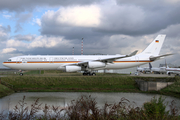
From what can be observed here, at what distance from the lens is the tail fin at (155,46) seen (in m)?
35.3

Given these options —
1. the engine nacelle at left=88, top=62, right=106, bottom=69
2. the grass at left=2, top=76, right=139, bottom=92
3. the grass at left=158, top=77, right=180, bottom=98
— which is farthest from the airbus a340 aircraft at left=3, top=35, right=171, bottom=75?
the grass at left=158, top=77, right=180, bottom=98

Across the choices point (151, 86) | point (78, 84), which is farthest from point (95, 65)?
point (151, 86)

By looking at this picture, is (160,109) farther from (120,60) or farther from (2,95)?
(120,60)

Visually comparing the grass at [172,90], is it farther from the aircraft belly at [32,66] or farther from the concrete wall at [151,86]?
the aircraft belly at [32,66]

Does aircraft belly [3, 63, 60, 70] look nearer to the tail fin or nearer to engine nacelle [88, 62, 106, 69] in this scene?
engine nacelle [88, 62, 106, 69]

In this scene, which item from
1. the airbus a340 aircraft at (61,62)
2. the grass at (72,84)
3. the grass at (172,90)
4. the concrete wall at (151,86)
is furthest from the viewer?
the airbus a340 aircraft at (61,62)

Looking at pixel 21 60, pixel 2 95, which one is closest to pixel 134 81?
pixel 2 95

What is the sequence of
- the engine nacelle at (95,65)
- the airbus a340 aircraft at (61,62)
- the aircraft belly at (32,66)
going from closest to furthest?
1. the engine nacelle at (95,65)
2. the airbus a340 aircraft at (61,62)
3. the aircraft belly at (32,66)

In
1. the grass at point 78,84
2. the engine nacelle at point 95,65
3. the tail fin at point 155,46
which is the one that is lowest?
the grass at point 78,84

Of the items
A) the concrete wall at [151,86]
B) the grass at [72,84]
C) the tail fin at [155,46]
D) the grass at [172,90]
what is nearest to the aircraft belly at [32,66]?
the grass at [72,84]

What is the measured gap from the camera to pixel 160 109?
317 inches

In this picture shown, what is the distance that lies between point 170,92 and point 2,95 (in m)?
19.6

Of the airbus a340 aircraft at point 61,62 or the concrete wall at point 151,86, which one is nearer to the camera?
the concrete wall at point 151,86

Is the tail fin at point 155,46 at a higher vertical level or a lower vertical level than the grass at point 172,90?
higher
